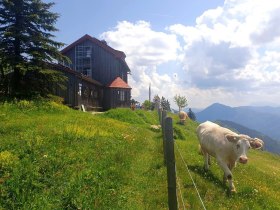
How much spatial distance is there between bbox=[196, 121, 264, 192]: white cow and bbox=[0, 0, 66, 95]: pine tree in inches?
810

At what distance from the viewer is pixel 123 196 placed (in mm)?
10273

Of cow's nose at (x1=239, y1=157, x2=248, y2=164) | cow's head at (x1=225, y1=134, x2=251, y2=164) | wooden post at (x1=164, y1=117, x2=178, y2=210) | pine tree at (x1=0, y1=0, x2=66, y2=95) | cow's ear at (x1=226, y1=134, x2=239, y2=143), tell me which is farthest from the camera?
pine tree at (x1=0, y1=0, x2=66, y2=95)

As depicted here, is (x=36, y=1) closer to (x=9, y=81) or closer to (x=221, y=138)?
(x=9, y=81)

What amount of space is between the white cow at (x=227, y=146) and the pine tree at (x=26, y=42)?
20568 mm

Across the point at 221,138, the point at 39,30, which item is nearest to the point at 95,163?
the point at 221,138

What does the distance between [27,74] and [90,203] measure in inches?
1003

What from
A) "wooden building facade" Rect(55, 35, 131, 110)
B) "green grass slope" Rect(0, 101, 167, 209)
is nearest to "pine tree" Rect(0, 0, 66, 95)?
"green grass slope" Rect(0, 101, 167, 209)

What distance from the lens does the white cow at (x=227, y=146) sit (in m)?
12.2

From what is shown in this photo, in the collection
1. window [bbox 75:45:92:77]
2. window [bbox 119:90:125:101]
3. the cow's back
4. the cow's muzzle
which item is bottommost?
the cow's muzzle

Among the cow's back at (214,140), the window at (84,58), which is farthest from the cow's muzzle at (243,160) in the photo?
the window at (84,58)

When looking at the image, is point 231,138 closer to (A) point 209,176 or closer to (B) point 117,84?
(A) point 209,176

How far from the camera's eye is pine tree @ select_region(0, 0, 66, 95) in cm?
3169

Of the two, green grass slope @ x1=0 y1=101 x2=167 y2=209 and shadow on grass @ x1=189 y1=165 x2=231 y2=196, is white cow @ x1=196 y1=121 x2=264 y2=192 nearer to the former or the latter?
shadow on grass @ x1=189 y1=165 x2=231 y2=196

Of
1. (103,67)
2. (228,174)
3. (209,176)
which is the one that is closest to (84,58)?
(103,67)
